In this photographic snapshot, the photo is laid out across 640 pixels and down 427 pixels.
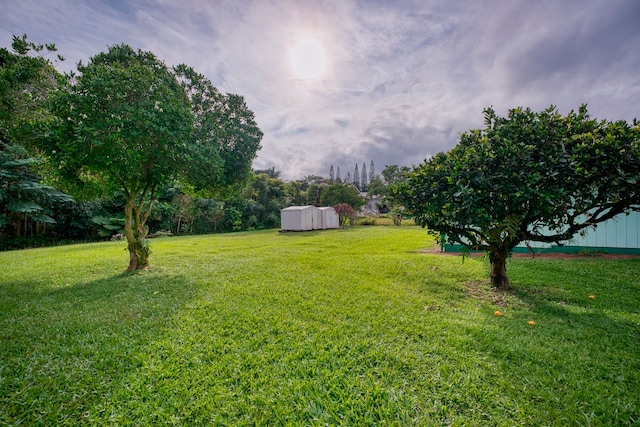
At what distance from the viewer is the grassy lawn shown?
1854mm

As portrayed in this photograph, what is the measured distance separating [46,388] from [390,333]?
10.4 ft

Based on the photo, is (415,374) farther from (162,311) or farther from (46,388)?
(162,311)

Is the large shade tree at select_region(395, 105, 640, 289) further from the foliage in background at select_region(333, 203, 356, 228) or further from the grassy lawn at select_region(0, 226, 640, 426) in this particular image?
the foliage in background at select_region(333, 203, 356, 228)

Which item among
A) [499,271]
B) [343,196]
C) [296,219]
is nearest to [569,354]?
[499,271]

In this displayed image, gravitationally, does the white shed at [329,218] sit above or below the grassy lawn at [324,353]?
above

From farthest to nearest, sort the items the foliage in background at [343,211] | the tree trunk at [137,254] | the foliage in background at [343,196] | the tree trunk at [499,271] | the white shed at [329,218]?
the foliage in background at [343,196]
the foliage in background at [343,211]
the white shed at [329,218]
the tree trunk at [137,254]
the tree trunk at [499,271]

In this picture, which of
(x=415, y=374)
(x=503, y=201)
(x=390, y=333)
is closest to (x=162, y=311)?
(x=390, y=333)

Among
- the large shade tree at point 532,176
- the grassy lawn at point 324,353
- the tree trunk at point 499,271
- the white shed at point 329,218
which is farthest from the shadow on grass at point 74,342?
the white shed at point 329,218

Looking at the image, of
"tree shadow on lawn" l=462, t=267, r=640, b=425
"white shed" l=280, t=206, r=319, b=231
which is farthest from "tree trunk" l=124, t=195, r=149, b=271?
"white shed" l=280, t=206, r=319, b=231

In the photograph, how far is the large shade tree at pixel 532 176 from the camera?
312 cm

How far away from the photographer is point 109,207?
17641 millimetres

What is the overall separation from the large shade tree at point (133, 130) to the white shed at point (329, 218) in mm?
14983

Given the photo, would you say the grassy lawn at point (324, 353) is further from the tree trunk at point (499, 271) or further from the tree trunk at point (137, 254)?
the tree trunk at point (137, 254)

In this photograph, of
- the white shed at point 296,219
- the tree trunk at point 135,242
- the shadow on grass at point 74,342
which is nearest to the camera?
the shadow on grass at point 74,342
